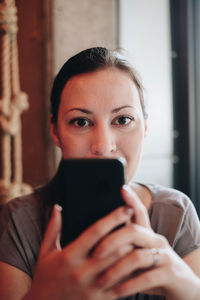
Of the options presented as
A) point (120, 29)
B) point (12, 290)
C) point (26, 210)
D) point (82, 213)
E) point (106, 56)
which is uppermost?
point (120, 29)

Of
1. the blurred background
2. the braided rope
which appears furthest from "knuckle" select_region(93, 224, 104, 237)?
the blurred background

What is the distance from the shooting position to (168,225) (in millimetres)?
752

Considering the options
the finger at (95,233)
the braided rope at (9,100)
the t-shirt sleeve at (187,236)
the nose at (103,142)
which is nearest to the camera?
the finger at (95,233)

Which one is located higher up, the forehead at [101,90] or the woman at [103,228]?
the forehead at [101,90]

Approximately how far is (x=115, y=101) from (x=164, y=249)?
0.31 m

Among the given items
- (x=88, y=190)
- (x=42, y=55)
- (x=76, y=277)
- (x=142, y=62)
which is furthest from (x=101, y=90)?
(x=142, y=62)

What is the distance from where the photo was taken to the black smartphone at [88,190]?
Answer: 0.45m

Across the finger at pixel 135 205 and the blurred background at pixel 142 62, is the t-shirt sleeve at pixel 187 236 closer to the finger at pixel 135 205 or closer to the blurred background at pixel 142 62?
the finger at pixel 135 205

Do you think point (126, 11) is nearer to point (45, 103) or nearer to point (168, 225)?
point (45, 103)

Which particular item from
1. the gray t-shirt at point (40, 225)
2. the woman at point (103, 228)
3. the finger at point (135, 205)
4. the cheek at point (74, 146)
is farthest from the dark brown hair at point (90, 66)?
the finger at point (135, 205)

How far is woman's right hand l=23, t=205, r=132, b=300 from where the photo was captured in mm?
422

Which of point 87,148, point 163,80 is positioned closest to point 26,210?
point 87,148

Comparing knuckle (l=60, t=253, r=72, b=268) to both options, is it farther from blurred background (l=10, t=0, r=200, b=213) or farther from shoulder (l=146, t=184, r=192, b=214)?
blurred background (l=10, t=0, r=200, b=213)

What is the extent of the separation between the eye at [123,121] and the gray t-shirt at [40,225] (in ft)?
0.73
